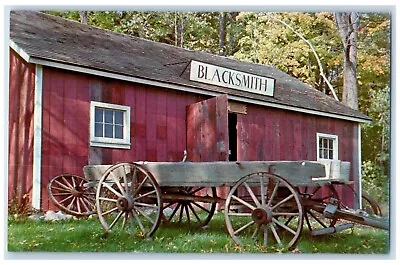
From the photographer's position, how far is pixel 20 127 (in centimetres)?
631

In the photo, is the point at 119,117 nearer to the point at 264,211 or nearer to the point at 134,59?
the point at 134,59

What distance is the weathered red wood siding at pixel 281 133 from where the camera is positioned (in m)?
7.55

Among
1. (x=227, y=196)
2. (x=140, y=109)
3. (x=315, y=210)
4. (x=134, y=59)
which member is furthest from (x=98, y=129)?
(x=315, y=210)

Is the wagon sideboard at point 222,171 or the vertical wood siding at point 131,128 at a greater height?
the vertical wood siding at point 131,128

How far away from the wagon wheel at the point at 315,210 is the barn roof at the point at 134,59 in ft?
3.46

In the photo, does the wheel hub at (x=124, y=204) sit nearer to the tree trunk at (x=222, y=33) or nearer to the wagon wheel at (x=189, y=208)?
the wagon wheel at (x=189, y=208)

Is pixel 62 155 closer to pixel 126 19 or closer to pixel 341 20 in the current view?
pixel 126 19

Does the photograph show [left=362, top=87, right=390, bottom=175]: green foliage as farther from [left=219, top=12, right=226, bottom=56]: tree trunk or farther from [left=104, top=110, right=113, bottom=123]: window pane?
[left=104, top=110, right=113, bottom=123]: window pane

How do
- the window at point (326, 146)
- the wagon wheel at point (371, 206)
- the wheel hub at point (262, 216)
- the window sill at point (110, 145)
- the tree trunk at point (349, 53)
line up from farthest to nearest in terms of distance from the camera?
the window at point (326, 146), the window sill at point (110, 145), the tree trunk at point (349, 53), the wagon wheel at point (371, 206), the wheel hub at point (262, 216)

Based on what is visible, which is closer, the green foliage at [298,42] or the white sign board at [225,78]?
the green foliage at [298,42]

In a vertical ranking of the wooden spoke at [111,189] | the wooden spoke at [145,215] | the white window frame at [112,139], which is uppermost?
the white window frame at [112,139]

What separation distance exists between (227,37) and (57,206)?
2572 millimetres

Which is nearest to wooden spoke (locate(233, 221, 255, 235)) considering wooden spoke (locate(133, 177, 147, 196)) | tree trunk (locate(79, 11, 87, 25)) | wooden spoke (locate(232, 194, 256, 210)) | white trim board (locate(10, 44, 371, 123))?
wooden spoke (locate(232, 194, 256, 210))

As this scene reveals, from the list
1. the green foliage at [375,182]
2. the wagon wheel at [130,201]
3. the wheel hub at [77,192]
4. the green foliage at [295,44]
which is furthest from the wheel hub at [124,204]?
the green foliage at [375,182]
